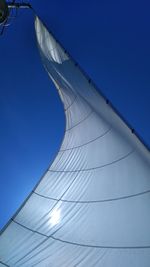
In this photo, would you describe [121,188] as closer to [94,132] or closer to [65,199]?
[65,199]

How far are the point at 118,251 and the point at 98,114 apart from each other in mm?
3270

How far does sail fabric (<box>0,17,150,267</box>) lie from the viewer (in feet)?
12.5

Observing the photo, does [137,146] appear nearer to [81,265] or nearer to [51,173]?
[81,265]

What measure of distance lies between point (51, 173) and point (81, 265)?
3053mm

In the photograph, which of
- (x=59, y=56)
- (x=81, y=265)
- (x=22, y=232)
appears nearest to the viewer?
(x=81, y=265)

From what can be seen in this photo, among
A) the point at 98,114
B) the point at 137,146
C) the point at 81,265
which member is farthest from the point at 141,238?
the point at 98,114

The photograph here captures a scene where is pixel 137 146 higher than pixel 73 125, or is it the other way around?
pixel 73 125

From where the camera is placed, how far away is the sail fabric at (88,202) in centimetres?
380

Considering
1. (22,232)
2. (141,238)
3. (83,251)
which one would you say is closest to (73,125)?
(22,232)

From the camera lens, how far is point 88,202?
4.91 meters

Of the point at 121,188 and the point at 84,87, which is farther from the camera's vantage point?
the point at 84,87

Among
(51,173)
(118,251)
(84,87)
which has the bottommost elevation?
(118,251)

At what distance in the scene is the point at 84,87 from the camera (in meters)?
7.01

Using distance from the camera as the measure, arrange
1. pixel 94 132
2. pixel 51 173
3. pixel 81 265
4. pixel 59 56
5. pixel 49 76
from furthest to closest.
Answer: pixel 49 76
pixel 59 56
pixel 51 173
pixel 94 132
pixel 81 265
